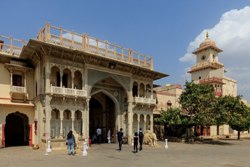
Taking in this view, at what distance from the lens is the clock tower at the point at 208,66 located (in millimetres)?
50969

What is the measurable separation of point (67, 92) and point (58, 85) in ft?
5.95

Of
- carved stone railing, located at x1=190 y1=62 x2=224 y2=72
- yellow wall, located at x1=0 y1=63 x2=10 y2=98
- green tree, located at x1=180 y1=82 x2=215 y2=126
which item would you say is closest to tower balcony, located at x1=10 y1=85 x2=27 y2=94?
yellow wall, located at x1=0 y1=63 x2=10 y2=98

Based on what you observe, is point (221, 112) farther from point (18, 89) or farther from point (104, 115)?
point (18, 89)

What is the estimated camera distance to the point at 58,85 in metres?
23.5

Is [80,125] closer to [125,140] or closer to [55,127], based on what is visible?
[55,127]

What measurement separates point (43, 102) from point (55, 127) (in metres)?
2.16

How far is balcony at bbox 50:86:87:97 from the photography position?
2138 centimetres

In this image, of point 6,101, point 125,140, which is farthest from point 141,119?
point 6,101

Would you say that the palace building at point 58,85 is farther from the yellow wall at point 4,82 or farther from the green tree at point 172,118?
the green tree at point 172,118

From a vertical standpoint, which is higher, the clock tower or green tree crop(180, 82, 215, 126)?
the clock tower

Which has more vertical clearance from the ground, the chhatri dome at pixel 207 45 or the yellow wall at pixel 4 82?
the chhatri dome at pixel 207 45

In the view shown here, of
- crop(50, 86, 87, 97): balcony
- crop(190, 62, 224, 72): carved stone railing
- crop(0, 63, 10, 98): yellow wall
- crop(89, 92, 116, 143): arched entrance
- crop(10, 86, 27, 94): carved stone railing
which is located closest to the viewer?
crop(50, 86, 87, 97): balcony

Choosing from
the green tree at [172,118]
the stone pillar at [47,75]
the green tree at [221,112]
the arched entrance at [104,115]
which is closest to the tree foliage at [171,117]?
the green tree at [172,118]

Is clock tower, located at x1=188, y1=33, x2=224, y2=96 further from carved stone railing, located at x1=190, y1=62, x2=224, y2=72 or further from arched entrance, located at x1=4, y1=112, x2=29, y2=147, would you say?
arched entrance, located at x1=4, y1=112, x2=29, y2=147
